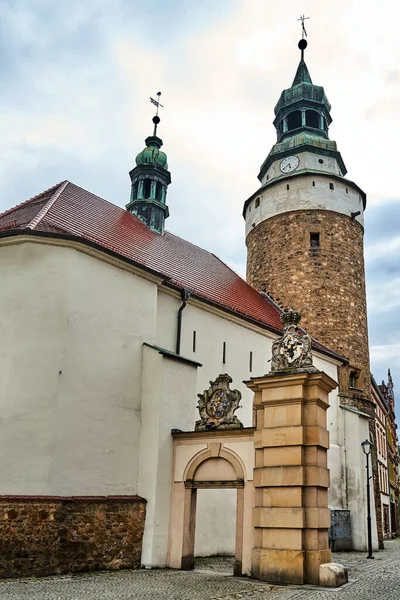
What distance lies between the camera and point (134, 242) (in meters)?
15.1

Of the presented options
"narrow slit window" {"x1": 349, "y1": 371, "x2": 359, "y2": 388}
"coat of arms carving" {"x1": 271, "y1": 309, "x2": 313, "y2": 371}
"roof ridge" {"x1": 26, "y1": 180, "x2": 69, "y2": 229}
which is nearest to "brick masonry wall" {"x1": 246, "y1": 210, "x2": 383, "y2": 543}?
"narrow slit window" {"x1": 349, "y1": 371, "x2": 359, "y2": 388}

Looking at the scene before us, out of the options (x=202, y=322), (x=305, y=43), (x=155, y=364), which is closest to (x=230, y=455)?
(x=155, y=364)

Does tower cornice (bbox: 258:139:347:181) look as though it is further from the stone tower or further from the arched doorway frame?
the arched doorway frame

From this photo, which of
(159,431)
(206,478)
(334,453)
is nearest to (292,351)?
(206,478)

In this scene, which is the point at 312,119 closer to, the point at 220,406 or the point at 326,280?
the point at 326,280

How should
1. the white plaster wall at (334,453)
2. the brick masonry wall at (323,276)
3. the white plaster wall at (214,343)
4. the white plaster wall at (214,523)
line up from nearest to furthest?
the white plaster wall at (214,523) < the white plaster wall at (214,343) < the white plaster wall at (334,453) < the brick masonry wall at (323,276)

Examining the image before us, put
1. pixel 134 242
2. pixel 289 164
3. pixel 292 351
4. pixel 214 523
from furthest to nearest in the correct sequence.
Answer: pixel 289 164
pixel 134 242
pixel 214 523
pixel 292 351

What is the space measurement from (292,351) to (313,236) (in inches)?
524

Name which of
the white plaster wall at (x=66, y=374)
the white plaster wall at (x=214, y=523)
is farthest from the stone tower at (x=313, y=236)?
the white plaster wall at (x=66, y=374)

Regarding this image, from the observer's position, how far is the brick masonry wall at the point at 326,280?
69.5ft

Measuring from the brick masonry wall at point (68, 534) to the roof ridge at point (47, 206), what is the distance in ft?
17.5

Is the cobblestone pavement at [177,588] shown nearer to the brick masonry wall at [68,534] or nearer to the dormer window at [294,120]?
the brick masonry wall at [68,534]

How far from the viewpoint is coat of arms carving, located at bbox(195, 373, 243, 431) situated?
10.8m

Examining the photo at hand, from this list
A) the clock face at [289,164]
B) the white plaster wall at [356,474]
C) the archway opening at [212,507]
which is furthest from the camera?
the clock face at [289,164]
